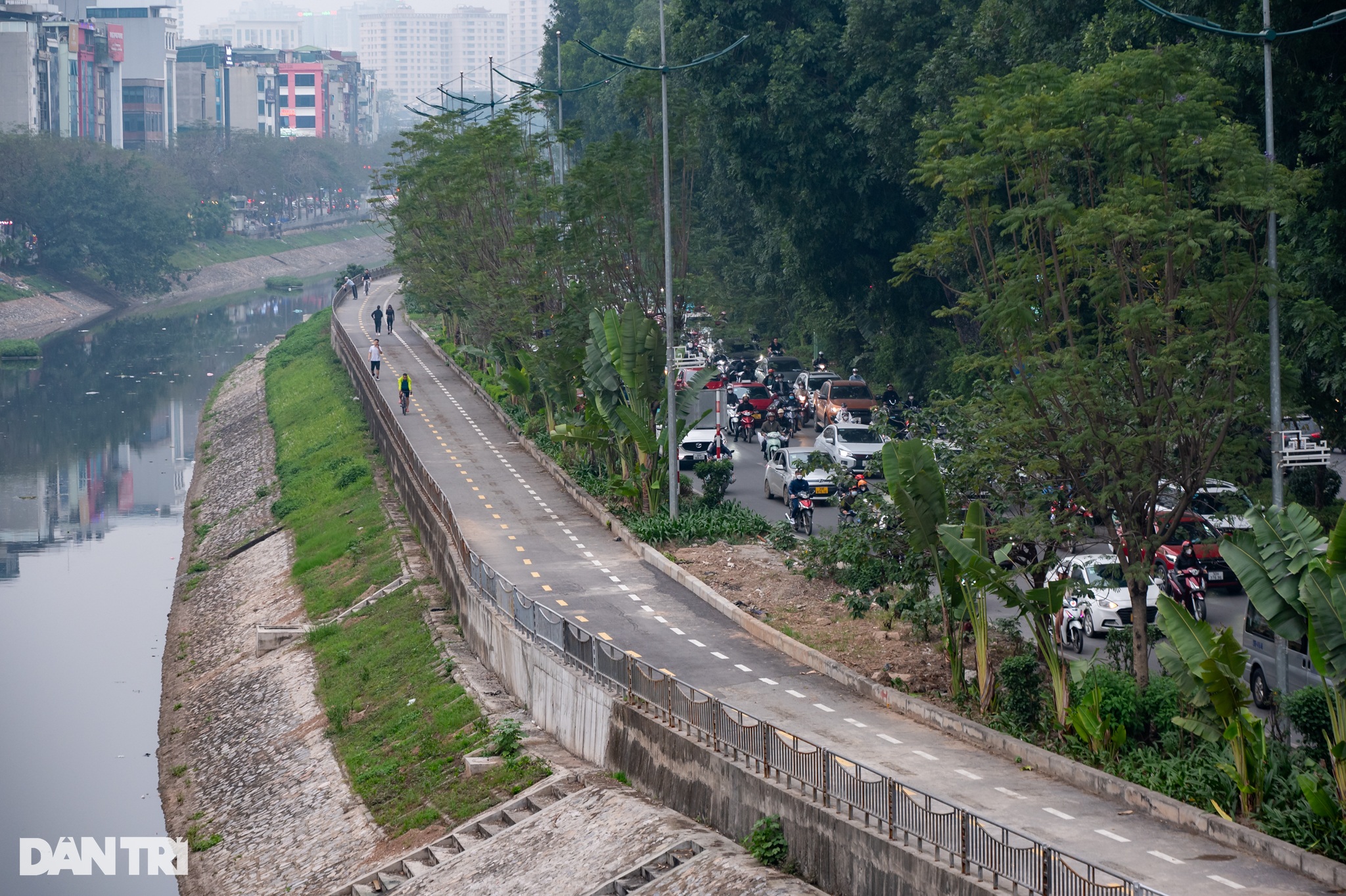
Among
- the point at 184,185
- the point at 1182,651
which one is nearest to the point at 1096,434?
the point at 1182,651

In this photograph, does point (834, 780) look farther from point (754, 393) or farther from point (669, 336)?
point (754, 393)

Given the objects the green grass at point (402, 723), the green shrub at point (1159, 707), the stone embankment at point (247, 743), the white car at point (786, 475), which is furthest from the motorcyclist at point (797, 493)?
the green shrub at point (1159, 707)

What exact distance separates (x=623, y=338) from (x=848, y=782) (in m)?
19.6

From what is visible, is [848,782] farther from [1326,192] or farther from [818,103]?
[818,103]

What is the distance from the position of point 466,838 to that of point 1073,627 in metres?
11.0

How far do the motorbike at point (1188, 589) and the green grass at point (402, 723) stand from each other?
11346mm

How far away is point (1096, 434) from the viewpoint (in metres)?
21.0

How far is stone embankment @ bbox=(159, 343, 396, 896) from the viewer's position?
25.4 meters

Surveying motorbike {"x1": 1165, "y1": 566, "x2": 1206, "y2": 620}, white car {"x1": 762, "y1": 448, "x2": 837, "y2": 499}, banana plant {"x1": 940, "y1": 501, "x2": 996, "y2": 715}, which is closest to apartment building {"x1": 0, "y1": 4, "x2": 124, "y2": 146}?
white car {"x1": 762, "y1": 448, "x2": 837, "y2": 499}

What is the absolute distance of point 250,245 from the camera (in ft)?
519

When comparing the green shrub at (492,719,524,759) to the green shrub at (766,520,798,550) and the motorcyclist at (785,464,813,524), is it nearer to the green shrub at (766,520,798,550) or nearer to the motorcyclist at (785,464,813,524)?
the green shrub at (766,520,798,550)

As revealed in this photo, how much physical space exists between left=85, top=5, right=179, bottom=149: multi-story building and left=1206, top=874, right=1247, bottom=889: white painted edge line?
633 feet

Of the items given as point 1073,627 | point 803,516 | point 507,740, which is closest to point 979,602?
point 1073,627

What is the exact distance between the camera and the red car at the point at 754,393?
5641 centimetres
